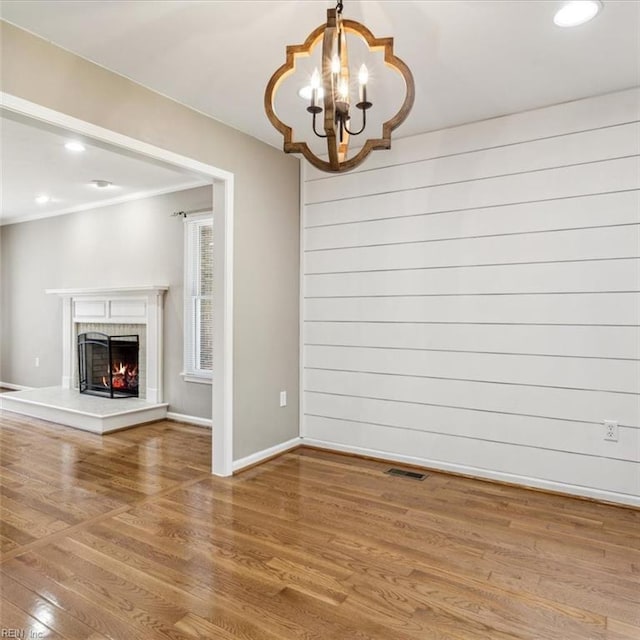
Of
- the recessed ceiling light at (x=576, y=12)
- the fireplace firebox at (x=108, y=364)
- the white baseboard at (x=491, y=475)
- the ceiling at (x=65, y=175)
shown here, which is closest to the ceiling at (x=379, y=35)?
the recessed ceiling light at (x=576, y=12)

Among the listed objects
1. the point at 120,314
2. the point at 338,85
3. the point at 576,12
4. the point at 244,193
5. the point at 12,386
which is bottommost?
the point at 12,386

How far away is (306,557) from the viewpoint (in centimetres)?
230

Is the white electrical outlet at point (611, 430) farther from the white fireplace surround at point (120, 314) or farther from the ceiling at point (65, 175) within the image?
the white fireplace surround at point (120, 314)

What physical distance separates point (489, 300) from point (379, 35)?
190 centimetres

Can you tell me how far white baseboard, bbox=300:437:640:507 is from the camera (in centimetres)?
296

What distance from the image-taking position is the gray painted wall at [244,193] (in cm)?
239

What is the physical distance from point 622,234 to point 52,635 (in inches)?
142

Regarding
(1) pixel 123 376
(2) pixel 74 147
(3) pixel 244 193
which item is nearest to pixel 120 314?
(1) pixel 123 376

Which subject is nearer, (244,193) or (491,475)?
(491,475)

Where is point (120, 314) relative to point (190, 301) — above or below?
below

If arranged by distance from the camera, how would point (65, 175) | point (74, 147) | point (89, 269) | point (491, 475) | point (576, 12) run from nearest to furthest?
1. point (576, 12)
2. point (491, 475)
3. point (74, 147)
4. point (65, 175)
5. point (89, 269)

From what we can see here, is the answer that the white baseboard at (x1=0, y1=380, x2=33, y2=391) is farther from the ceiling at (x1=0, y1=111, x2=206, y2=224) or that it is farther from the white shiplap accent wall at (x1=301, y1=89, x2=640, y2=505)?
the white shiplap accent wall at (x1=301, y1=89, x2=640, y2=505)

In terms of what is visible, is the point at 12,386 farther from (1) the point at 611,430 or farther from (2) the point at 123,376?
(1) the point at 611,430

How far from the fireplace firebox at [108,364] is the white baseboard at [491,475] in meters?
2.66
